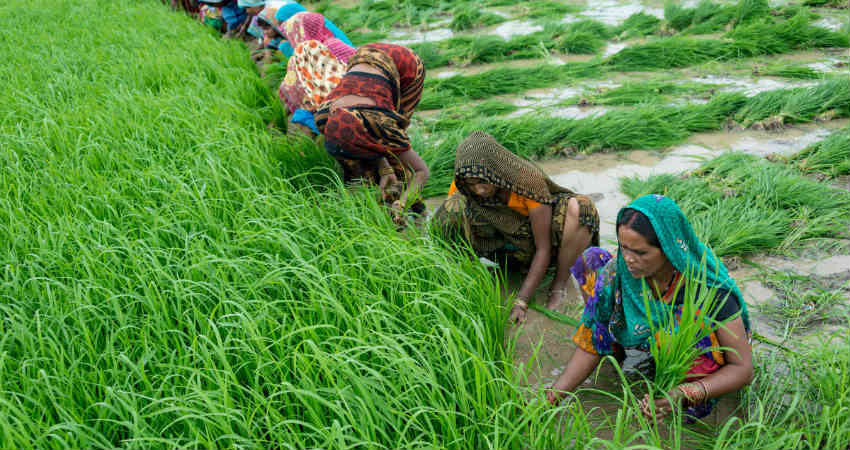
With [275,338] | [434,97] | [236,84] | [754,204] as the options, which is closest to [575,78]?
[434,97]

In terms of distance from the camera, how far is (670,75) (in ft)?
17.1

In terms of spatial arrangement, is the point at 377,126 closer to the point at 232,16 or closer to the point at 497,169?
the point at 497,169

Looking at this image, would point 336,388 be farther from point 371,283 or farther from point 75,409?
point 75,409

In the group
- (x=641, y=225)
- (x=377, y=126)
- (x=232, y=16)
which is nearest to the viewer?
(x=641, y=225)

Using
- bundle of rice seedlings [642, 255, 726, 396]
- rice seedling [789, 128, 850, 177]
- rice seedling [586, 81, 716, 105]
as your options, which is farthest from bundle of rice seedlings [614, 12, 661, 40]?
bundle of rice seedlings [642, 255, 726, 396]

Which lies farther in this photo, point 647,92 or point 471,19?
point 471,19

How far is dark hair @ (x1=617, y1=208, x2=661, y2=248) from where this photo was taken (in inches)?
73.5

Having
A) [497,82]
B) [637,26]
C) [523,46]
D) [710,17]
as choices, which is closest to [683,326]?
[497,82]

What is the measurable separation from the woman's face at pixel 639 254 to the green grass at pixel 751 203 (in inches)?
45.6

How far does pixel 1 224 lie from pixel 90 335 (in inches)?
40.2

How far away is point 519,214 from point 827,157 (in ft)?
6.67

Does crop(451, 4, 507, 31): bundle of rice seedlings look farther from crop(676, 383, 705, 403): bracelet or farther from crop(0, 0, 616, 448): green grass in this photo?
crop(676, 383, 705, 403): bracelet

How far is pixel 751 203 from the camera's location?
323cm

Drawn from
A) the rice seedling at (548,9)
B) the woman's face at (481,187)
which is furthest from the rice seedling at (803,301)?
the rice seedling at (548,9)
